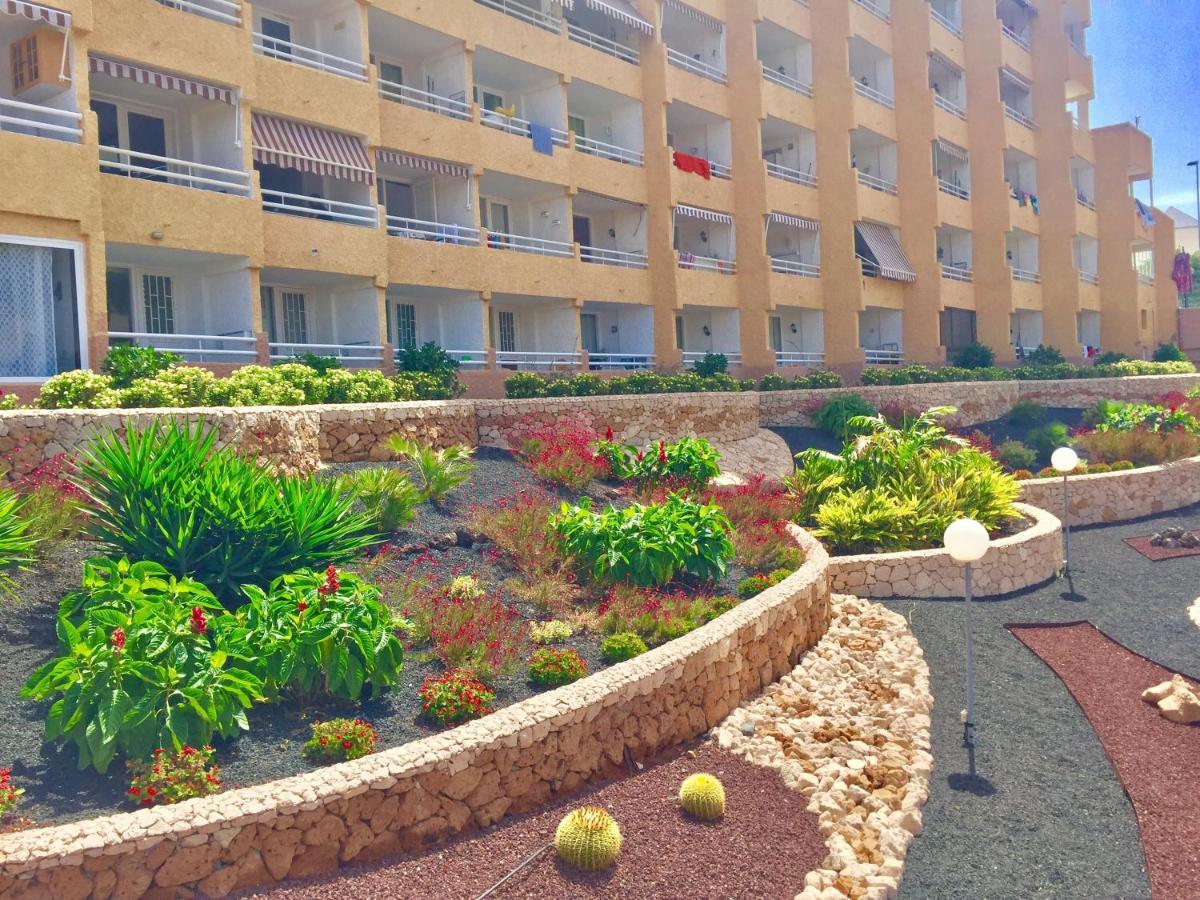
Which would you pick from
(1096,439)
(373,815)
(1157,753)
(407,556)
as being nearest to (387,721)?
(373,815)

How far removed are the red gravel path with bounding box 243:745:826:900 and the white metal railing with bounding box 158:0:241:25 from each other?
16.9 m

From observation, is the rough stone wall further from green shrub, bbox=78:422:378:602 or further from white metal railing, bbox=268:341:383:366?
green shrub, bbox=78:422:378:602

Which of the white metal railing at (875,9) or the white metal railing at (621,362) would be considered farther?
the white metal railing at (875,9)

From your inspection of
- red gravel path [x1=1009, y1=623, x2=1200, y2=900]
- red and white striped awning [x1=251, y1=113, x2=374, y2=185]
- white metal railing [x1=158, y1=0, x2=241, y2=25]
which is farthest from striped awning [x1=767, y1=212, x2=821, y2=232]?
red gravel path [x1=1009, y1=623, x2=1200, y2=900]

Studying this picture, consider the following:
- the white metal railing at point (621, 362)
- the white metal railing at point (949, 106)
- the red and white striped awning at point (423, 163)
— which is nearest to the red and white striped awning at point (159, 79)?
the red and white striped awning at point (423, 163)

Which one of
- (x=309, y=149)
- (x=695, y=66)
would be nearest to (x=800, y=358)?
(x=695, y=66)

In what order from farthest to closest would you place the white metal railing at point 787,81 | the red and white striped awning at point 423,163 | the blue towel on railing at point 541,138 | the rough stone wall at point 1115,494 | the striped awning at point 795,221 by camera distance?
the white metal railing at point 787,81 → the striped awning at point 795,221 → the blue towel on railing at point 541,138 → the red and white striped awning at point 423,163 → the rough stone wall at point 1115,494

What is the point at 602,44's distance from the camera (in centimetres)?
3086

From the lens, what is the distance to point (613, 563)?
10594mm

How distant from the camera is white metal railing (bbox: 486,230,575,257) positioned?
26938 mm

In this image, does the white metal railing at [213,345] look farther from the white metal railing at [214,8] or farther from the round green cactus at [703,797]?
the round green cactus at [703,797]

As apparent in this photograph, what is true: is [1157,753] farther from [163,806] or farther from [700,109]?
[700,109]

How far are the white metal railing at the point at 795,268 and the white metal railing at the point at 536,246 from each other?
9.71m

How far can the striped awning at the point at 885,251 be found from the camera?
36469 millimetres
